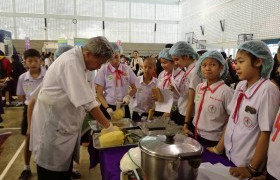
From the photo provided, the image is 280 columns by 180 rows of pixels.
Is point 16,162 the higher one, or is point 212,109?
point 212,109

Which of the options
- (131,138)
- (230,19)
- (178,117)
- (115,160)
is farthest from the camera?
(230,19)

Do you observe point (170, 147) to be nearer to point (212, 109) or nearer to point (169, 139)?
point (169, 139)

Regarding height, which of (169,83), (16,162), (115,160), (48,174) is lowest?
(16,162)

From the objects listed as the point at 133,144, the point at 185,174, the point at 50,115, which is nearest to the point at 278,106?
the point at 185,174

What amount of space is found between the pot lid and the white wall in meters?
8.74

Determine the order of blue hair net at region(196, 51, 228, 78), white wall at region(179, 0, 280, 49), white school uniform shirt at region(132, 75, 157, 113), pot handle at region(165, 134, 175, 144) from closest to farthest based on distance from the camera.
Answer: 1. pot handle at region(165, 134, 175, 144)
2. blue hair net at region(196, 51, 228, 78)
3. white school uniform shirt at region(132, 75, 157, 113)
4. white wall at region(179, 0, 280, 49)

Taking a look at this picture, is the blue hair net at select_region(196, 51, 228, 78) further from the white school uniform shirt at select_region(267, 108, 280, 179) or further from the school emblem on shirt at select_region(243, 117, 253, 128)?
the white school uniform shirt at select_region(267, 108, 280, 179)

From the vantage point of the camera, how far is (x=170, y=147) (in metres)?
0.92

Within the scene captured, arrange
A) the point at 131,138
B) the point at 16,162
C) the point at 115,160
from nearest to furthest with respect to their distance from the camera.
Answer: the point at 115,160, the point at 131,138, the point at 16,162

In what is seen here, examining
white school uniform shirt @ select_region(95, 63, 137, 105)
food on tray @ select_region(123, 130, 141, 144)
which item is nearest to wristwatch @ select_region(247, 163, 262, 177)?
food on tray @ select_region(123, 130, 141, 144)

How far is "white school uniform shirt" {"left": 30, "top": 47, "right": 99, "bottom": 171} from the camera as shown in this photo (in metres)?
1.51

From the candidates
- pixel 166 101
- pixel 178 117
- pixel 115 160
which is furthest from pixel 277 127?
pixel 178 117

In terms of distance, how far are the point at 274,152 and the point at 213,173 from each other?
0.32 meters

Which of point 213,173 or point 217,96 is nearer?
point 213,173
